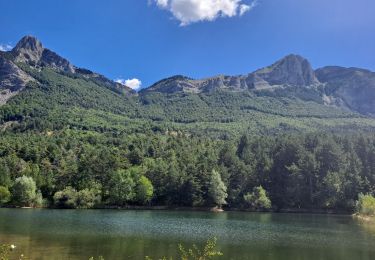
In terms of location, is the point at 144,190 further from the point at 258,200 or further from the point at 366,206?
the point at 366,206

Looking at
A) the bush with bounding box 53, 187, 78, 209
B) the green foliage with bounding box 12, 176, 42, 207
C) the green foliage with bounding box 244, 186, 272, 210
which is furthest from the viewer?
the green foliage with bounding box 244, 186, 272, 210

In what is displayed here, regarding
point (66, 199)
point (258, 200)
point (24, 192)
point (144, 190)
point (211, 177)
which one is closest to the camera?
point (24, 192)

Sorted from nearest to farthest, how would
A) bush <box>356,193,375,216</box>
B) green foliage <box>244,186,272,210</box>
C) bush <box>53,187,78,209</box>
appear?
bush <box>356,193,375,216</box> < bush <box>53,187,78,209</box> < green foliage <box>244,186,272,210</box>

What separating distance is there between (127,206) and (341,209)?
6132 cm

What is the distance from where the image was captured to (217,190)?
126562 millimetres

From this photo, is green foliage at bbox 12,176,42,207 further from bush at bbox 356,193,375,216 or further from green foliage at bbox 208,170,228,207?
bush at bbox 356,193,375,216

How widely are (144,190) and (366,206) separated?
2346 inches

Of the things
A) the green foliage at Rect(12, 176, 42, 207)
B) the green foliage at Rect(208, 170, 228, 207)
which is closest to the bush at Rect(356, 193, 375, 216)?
the green foliage at Rect(208, 170, 228, 207)

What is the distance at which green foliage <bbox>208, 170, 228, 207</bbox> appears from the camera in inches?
4983

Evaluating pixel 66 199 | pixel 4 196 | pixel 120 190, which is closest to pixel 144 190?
pixel 120 190

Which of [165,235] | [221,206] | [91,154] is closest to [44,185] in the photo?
[91,154]

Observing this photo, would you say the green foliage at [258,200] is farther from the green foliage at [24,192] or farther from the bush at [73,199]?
the green foliage at [24,192]

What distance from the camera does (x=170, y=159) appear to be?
147750 mm

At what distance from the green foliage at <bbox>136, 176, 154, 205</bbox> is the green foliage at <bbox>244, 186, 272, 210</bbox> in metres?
28.1
